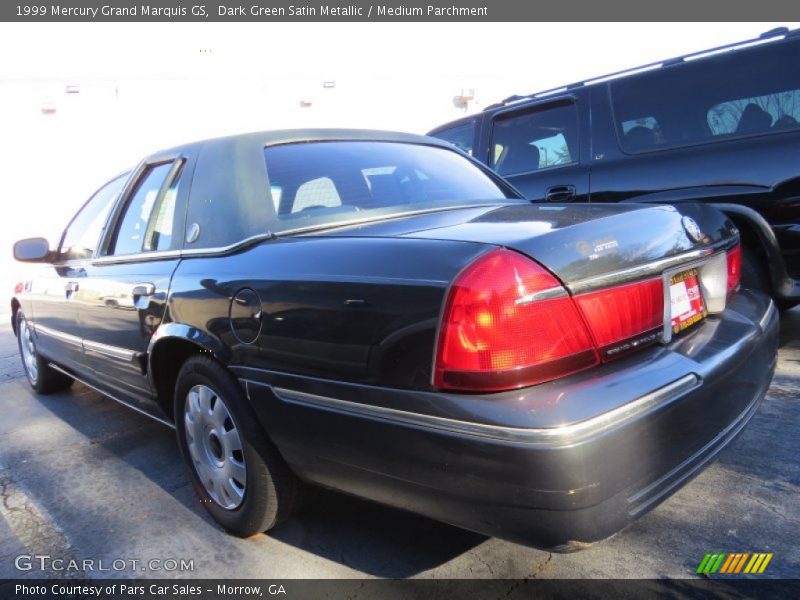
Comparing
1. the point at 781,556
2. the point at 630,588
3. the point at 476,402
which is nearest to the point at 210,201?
the point at 476,402

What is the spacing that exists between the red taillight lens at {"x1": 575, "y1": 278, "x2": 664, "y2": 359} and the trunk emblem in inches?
14.4

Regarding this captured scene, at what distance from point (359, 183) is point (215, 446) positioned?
123 centimetres

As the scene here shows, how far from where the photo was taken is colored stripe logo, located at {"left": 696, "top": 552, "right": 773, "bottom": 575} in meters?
1.98

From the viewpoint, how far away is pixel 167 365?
8.86 feet

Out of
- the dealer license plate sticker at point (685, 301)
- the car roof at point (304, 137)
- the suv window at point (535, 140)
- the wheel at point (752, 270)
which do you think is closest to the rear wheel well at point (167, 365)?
the car roof at point (304, 137)

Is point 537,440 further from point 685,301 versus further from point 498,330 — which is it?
point 685,301

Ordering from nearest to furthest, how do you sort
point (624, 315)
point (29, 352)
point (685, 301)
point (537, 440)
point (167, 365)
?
1. point (537, 440)
2. point (624, 315)
3. point (685, 301)
4. point (167, 365)
5. point (29, 352)

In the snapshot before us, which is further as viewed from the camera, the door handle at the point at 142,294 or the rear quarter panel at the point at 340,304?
the door handle at the point at 142,294

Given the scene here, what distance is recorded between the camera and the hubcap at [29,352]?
458cm

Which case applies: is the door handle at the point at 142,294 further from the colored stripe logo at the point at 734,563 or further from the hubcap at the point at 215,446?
the colored stripe logo at the point at 734,563

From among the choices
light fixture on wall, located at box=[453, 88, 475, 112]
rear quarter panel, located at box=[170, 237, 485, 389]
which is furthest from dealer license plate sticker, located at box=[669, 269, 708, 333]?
light fixture on wall, located at box=[453, 88, 475, 112]

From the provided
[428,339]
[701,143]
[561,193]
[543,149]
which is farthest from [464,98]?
[428,339]

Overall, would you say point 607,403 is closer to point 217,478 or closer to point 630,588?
point 630,588

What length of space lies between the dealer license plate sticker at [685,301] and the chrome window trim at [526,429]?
10.1 inches
